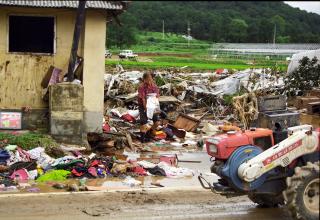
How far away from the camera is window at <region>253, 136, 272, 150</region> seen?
24.7 feet

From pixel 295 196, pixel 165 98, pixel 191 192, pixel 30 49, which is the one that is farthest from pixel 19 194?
pixel 165 98

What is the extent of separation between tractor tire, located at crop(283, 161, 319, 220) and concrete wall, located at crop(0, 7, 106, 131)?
310 inches

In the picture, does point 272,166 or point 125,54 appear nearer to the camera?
point 272,166

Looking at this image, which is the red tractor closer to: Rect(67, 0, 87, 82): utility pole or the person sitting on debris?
Rect(67, 0, 87, 82): utility pole

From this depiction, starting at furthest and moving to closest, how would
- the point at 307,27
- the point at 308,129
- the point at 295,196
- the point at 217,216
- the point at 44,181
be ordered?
1. the point at 307,27
2. the point at 44,181
3. the point at 217,216
4. the point at 308,129
5. the point at 295,196

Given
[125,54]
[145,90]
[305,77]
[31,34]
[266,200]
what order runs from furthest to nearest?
1. [125,54]
2. [305,77]
3. [145,90]
4. [31,34]
5. [266,200]

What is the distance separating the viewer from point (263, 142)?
24.8 feet

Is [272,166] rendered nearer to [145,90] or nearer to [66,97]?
[66,97]

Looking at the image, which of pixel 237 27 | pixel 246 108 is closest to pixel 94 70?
pixel 237 27

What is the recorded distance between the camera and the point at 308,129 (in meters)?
7.42

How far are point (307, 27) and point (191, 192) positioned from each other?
7.42 m

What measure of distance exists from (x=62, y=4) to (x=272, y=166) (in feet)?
25.9

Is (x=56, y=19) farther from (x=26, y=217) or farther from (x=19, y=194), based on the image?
(x=26, y=217)

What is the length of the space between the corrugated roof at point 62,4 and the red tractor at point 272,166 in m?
6.82
